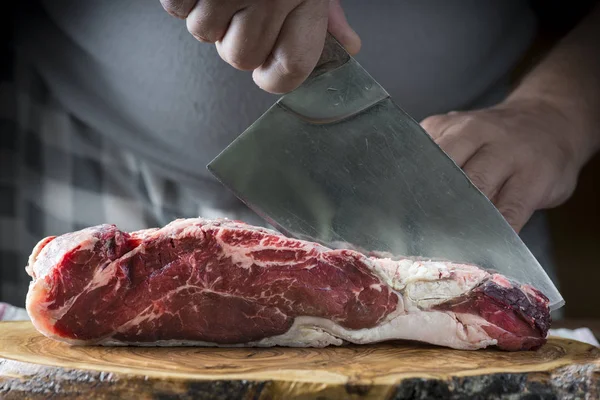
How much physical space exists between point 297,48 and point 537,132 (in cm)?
123

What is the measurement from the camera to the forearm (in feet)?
8.42

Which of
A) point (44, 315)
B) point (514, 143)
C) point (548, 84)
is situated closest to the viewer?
point (44, 315)

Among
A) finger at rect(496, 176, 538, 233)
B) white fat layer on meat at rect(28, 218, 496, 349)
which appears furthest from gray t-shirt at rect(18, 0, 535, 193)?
white fat layer on meat at rect(28, 218, 496, 349)

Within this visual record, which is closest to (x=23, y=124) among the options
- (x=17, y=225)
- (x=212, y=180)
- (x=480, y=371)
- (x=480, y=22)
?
(x=17, y=225)

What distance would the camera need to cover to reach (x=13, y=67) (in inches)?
122

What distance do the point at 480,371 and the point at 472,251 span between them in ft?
1.39

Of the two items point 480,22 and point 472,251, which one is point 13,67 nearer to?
point 480,22

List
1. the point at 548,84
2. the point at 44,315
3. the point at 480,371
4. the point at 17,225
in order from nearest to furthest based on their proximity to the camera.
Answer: the point at 480,371, the point at 44,315, the point at 548,84, the point at 17,225

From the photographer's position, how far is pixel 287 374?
1.11 m

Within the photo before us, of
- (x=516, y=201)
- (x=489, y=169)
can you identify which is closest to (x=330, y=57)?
(x=489, y=169)

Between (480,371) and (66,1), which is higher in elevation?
(66,1)

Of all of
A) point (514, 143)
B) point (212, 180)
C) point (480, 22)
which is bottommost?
point (212, 180)

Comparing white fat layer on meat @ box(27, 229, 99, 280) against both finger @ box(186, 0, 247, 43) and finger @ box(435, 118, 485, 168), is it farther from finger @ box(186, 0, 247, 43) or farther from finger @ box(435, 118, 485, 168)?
finger @ box(435, 118, 485, 168)

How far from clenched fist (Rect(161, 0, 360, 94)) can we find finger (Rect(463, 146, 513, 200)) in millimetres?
745
